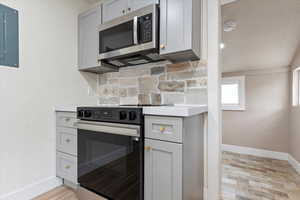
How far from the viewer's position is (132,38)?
1.48m

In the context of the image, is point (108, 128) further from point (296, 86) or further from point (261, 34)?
point (296, 86)

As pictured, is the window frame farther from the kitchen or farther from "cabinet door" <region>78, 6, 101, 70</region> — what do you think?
"cabinet door" <region>78, 6, 101, 70</region>

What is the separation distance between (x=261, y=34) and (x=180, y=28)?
158cm

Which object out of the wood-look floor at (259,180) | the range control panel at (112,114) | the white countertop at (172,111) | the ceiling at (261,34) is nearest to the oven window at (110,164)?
the range control panel at (112,114)

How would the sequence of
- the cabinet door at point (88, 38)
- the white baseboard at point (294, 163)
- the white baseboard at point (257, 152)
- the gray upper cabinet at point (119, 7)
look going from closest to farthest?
1. the gray upper cabinet at point (119, 7)
2. the cabinet door at point (88, 38)
3. the white baseboard at point (294, 163)
4. the white baseboard at point (257, 152)

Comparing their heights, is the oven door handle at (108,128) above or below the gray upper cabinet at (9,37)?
below

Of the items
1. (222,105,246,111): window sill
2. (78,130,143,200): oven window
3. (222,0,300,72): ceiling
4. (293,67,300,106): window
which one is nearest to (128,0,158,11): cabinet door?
(222,0,300,72): ceiling

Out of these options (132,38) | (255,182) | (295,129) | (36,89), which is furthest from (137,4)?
(295,129)

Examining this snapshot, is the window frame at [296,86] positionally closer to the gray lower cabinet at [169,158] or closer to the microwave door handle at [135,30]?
the gray lower cabinet at [169,158]

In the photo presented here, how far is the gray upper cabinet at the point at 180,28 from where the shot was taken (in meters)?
1.26

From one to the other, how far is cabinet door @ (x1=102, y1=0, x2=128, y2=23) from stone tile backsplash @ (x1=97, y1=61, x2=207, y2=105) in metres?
0.64

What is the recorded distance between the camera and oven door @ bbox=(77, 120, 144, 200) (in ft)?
3.58

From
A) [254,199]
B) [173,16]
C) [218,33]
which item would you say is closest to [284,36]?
[218,33]

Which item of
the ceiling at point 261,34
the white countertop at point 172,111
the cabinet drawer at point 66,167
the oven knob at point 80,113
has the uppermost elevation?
the ceiling at point 261,34
